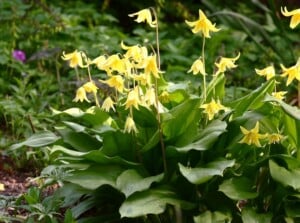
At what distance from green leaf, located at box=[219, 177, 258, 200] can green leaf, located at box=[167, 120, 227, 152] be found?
0.17 metres

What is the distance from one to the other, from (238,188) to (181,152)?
263mm

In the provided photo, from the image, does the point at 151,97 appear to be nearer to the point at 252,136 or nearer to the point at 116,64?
the point at 116,64

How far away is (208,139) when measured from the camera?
266cm

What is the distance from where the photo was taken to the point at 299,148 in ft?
9.21

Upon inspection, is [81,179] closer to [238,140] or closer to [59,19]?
[238,140]

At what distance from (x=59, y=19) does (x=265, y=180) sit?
2887mm

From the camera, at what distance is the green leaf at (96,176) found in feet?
8.71

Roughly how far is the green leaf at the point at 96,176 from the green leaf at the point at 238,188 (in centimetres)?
42

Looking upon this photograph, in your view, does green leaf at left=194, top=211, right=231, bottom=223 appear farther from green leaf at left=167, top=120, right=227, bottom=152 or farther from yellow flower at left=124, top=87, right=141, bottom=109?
yellow flower at left=124, top=87, right=141, bottom=109

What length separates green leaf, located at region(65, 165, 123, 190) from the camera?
2.66 metres

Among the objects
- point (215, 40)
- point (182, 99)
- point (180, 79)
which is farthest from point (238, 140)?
point (215, 40)

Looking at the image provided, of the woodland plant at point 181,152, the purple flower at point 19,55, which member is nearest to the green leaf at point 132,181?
the woodland plant at point 181,152

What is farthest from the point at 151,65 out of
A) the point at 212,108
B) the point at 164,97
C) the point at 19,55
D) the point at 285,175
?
the point at 19,55

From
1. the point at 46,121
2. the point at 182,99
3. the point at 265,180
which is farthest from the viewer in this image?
the point at 46,121
